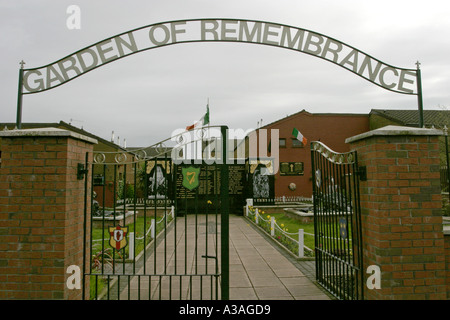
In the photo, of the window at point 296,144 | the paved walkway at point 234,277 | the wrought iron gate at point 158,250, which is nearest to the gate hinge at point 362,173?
the wrought iron gate at point 158,250

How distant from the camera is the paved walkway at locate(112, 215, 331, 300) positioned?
504cm

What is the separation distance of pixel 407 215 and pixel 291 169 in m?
23.4

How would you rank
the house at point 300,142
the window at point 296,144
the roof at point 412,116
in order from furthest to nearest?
1. the window at point 296,144
2. the house at point 300,142
3. the roof at point 412,116

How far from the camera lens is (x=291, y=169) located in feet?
87.2

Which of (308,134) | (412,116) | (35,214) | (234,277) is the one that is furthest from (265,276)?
(412,116)

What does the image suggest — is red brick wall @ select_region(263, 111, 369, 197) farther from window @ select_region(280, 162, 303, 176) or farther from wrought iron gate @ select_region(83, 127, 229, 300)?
wrought iron gate @ select_region(83, 127, 229, 300)

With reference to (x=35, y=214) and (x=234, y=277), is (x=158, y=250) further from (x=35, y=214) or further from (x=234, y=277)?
(x=35, y=214)

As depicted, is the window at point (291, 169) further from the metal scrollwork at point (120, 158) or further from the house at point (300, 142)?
the metal scrollwork at point (120, 158)

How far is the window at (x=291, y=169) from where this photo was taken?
2653 cm

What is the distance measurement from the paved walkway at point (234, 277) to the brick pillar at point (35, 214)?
923 mm

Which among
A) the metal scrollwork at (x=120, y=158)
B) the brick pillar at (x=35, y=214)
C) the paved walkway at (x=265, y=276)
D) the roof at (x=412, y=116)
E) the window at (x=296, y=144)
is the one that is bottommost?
the paved walkway at (x=265, y=276)

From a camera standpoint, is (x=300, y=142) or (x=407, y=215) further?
(x=300, y=142)
